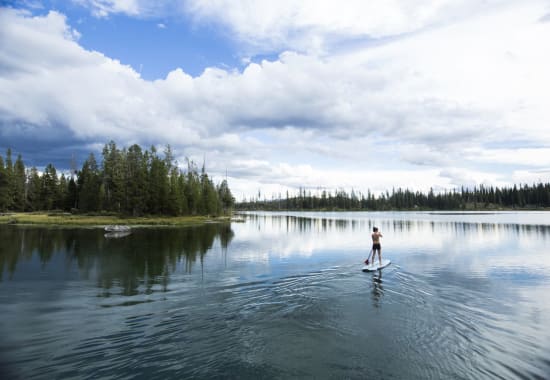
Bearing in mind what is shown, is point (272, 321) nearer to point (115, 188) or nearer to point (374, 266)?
point (374, 266)

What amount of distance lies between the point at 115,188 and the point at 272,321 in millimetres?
A: 95860

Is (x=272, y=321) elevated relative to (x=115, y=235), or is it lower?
lower

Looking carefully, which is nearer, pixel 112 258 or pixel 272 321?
pixel 272 321

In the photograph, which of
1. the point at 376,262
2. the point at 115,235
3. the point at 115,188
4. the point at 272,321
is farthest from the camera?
the point at 115,188

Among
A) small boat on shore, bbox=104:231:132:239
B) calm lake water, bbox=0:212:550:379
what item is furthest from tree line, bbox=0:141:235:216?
calm lake water, bbox=0:212:550:379

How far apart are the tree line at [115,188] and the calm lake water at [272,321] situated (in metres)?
64.6

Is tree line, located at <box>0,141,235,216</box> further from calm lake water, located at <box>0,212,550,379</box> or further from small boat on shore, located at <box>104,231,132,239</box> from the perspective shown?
calm lake water, located at <box>0,212,550,379</box>

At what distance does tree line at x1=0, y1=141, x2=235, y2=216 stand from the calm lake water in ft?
212

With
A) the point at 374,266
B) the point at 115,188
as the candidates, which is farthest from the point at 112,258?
the point at 115,188

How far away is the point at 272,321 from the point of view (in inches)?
510

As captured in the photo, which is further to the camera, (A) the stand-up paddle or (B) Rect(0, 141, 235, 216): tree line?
(B) Rect(0, 141, 235, 216): tree line

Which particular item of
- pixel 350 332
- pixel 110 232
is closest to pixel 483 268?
pixel 350 332

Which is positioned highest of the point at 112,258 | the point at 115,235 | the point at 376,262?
the point at 115,235

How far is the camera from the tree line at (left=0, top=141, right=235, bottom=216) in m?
89.4
